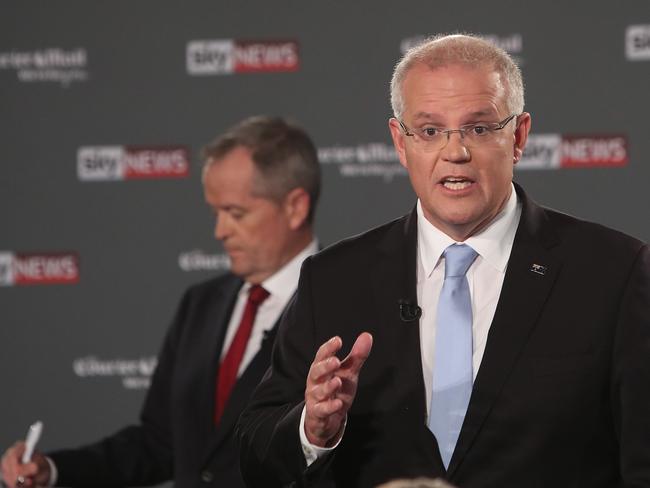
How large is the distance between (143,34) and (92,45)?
231 mm

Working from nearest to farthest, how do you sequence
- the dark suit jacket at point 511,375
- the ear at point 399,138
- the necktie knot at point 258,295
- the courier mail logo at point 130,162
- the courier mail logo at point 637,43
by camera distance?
the dark suit jacket at point 511,375 < the ear at point 399,138 < the necktie knot at point 258,295 < the courier mail logo at point 637,43 < the courier mail logo at point 130,162

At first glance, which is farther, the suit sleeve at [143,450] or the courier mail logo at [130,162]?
the courier mail logo at [130,162]

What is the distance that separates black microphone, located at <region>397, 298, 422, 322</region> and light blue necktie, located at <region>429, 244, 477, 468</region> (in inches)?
1.6

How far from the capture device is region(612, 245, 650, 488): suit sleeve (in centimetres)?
205

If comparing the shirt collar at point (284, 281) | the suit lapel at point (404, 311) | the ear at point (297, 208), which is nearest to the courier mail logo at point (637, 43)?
the ear at point (297, 208)

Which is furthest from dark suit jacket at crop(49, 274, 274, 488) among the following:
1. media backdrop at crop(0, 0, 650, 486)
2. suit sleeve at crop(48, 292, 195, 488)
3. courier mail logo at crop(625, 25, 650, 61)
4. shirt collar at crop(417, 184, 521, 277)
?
courier mail logo at crop(625, 25, 650, 61)

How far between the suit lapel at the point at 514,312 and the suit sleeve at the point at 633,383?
0.50 ft

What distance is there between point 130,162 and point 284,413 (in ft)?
10.3

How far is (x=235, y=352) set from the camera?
3.41m

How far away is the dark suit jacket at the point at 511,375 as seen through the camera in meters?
2.09

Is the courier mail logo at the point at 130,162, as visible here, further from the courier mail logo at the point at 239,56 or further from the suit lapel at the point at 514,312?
the suit lapel at the point at 514,312

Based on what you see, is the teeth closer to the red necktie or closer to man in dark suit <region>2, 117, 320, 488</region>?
man in dark suit <region>2, 117, 320, 488</region>

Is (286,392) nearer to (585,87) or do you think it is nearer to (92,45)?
(585,87)

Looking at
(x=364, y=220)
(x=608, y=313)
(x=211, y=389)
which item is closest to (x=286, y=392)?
(x=608, y=313)
